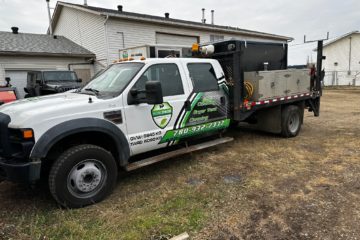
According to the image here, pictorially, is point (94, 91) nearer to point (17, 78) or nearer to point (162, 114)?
point (162, 114)

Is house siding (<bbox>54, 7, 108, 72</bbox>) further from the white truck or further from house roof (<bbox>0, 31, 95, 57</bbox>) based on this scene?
the white truck

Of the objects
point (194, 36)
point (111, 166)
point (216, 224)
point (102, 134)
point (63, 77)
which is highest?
point (194, 36)

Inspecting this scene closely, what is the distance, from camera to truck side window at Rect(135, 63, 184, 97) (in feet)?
14.4

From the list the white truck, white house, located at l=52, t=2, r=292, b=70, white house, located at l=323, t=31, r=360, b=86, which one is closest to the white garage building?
white house, located at l=52, t=2, r=292, b=70

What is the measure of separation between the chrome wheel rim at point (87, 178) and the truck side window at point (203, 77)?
220 cm

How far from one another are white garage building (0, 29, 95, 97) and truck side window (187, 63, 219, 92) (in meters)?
13.0

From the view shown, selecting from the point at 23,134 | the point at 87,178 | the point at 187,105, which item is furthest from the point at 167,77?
the point at 23,134

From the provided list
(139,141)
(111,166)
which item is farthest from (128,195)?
(139,141)

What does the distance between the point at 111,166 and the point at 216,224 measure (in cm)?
159

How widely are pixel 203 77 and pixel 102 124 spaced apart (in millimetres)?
2274

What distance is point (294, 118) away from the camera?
7.04 meters

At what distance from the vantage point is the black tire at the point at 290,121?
6.71 meters

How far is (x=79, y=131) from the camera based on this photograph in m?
3.47

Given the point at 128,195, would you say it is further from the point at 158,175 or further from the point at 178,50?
the point at 178,50
